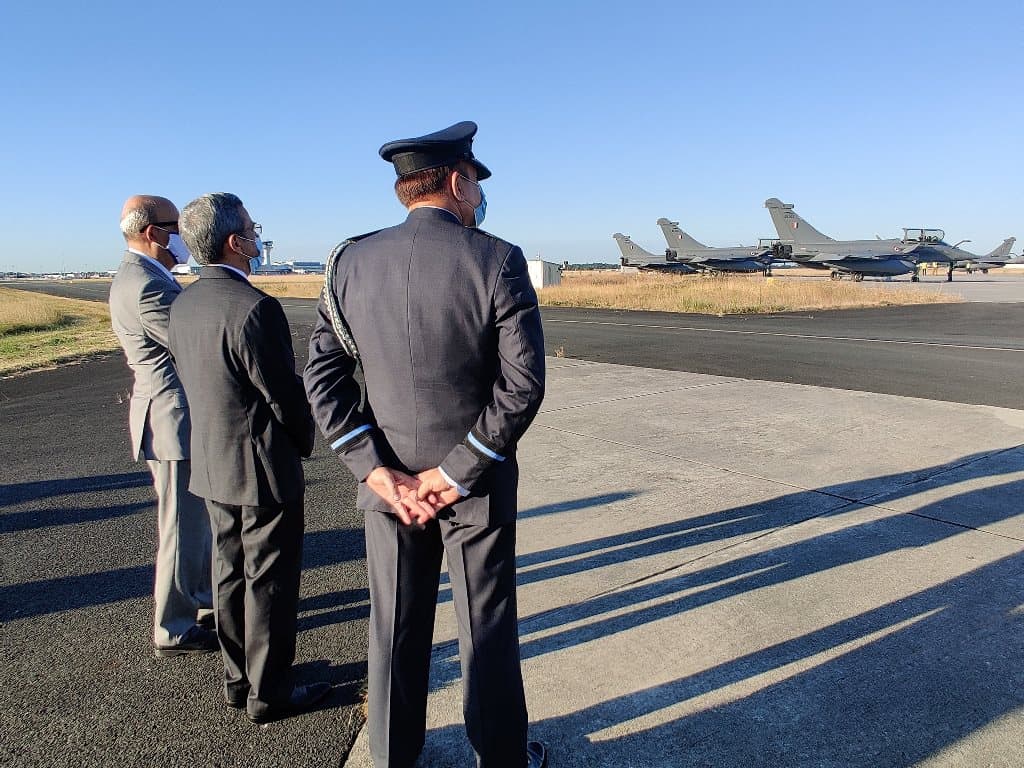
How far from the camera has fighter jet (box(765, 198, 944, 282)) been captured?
156 ft

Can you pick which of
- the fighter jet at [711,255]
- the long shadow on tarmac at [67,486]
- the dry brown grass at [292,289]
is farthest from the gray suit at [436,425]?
the fighter jet at [711,255]

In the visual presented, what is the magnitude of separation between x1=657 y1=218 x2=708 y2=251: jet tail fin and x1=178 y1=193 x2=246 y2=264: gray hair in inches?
2538

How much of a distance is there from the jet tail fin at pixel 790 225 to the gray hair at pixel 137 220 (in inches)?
2225

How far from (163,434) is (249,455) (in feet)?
2.60

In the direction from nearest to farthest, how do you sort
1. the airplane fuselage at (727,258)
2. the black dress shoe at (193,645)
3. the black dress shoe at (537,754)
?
the black dress shoe at (537,754), the black dress shoe at (193,645), the airplane fuselage at (727,258)

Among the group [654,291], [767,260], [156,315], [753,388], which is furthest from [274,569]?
[767,260]

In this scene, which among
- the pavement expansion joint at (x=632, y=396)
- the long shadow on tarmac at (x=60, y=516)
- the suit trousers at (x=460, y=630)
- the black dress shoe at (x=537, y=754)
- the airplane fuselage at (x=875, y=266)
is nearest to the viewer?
the suit trousers at (x=460, y=630)

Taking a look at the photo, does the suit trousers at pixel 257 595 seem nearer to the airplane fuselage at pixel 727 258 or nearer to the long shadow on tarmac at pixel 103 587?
the long shadow on tarmac at pixel 103 587

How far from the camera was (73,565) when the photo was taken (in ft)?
12.7

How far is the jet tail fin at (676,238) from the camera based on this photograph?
6341 cm

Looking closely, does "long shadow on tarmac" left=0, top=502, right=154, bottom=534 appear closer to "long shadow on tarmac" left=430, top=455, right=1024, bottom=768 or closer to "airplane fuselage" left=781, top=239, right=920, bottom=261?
"long shadow on tarmac" left=430, top=455, right=1024, bottom=768

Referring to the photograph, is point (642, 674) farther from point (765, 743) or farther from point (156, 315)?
point (156, 315)

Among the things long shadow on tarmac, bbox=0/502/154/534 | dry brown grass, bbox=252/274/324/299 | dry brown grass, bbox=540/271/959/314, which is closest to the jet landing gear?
dry brown grass, bbox=540/271/959/314

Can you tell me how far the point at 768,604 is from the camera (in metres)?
3.19
